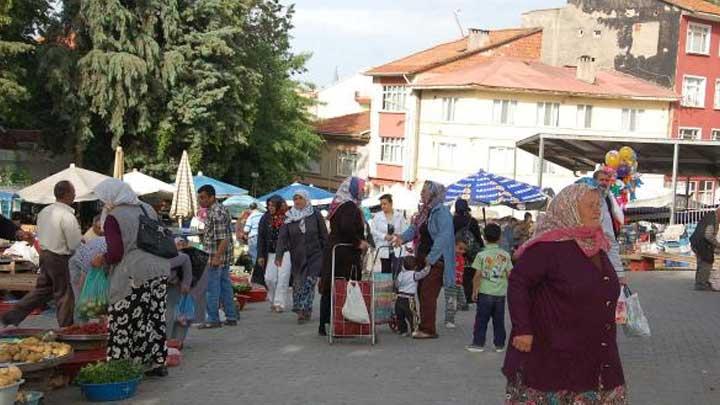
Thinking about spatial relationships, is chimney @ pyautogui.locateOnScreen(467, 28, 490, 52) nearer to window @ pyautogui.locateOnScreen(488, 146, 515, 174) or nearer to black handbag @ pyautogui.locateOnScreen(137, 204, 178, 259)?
window @ pyautogui.locateOnScreen(488, 146, 515, 174)

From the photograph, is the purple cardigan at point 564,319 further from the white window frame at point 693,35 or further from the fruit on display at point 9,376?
the white window frame at point 693,35

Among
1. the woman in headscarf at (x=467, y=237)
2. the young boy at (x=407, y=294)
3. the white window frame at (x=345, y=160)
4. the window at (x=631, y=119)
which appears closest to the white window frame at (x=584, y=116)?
the window at (x=631, y=119)

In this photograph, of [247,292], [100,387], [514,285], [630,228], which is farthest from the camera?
[630,228]

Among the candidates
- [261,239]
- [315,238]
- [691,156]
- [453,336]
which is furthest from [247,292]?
[691,156]

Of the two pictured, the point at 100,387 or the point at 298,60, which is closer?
the point at 100,387

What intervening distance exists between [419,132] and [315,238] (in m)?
41.3

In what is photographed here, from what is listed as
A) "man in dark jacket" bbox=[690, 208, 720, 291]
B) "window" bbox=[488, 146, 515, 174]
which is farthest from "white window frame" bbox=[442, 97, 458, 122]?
"man in dark jacket" bbox=[690, 208, 720, 291]

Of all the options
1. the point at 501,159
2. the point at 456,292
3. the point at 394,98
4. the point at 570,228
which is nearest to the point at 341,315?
the point at 456,292

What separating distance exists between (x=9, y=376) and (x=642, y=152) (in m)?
20.5

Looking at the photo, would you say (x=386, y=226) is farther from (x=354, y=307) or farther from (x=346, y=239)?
(x=354, y=307)

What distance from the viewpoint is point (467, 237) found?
1471 cm

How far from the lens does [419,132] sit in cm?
5384

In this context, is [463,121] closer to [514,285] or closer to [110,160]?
[110,160]

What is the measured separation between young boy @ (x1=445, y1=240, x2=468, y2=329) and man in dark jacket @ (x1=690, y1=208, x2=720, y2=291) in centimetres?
628
